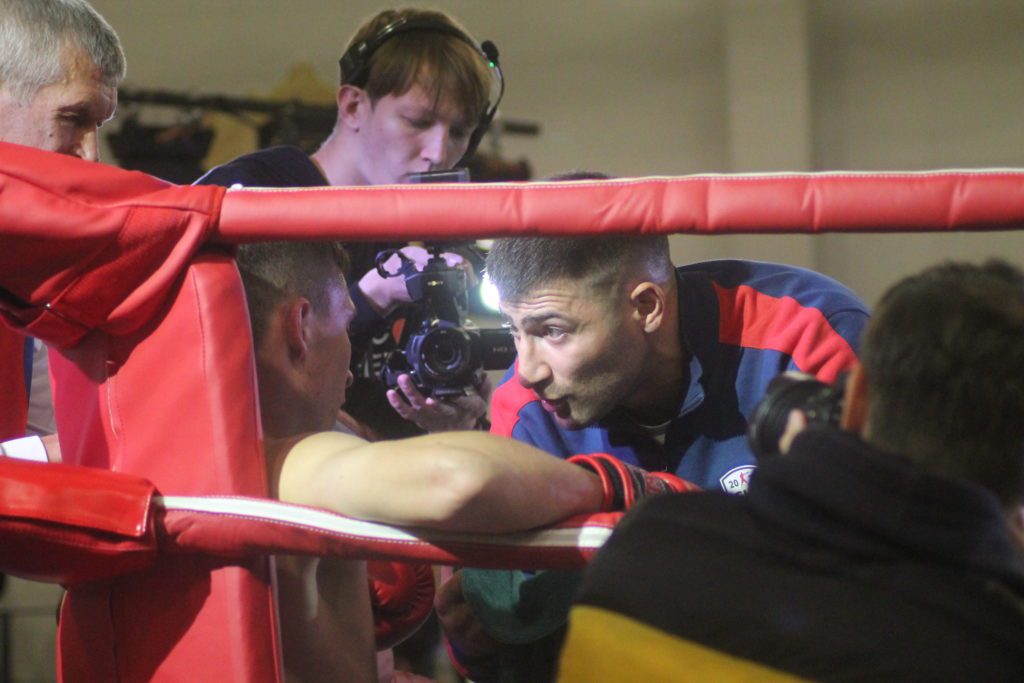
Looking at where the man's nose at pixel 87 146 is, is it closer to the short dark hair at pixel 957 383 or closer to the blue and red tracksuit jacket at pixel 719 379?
the blue and red tracksuit jacket at pixel 719 379

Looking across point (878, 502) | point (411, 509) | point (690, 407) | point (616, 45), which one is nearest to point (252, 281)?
point (411, 509)

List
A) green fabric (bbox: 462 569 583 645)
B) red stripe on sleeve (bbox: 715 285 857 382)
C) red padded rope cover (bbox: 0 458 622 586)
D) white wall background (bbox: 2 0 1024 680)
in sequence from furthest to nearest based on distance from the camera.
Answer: white wall background (bbox: 2 0 1024 680), red stripe on sleeve (bbox: 715 285 857 382), green fabric (bbox: 462 569 583 645), red padded rope cover (bbox: 0 458 622 586)

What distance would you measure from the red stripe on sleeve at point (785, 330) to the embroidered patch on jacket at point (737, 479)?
143 mm

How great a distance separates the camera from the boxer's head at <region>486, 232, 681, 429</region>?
1.52 metres

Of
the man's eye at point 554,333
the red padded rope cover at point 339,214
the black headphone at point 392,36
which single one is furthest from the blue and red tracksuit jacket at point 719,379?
the black headphone at point 392,36

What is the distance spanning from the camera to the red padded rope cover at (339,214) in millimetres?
1023

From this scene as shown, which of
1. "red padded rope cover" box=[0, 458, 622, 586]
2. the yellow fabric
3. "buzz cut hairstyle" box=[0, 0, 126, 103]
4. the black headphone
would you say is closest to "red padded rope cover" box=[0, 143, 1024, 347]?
"red padded rope cover" box=[0, 458, 622, 586]

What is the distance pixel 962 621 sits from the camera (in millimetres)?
739

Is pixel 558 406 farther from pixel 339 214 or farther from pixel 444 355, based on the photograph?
pixel 339 214

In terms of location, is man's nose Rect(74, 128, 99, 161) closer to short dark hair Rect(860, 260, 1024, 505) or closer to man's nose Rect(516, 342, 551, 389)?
man's nose Rect(516, 342, 551, 389)

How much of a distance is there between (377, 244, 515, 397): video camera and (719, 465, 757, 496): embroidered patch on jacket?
0.41 meters

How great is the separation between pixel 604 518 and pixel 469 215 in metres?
0.29

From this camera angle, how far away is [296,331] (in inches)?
49.5

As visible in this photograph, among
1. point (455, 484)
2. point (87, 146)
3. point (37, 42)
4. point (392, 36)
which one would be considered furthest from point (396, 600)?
point (392, 36)
